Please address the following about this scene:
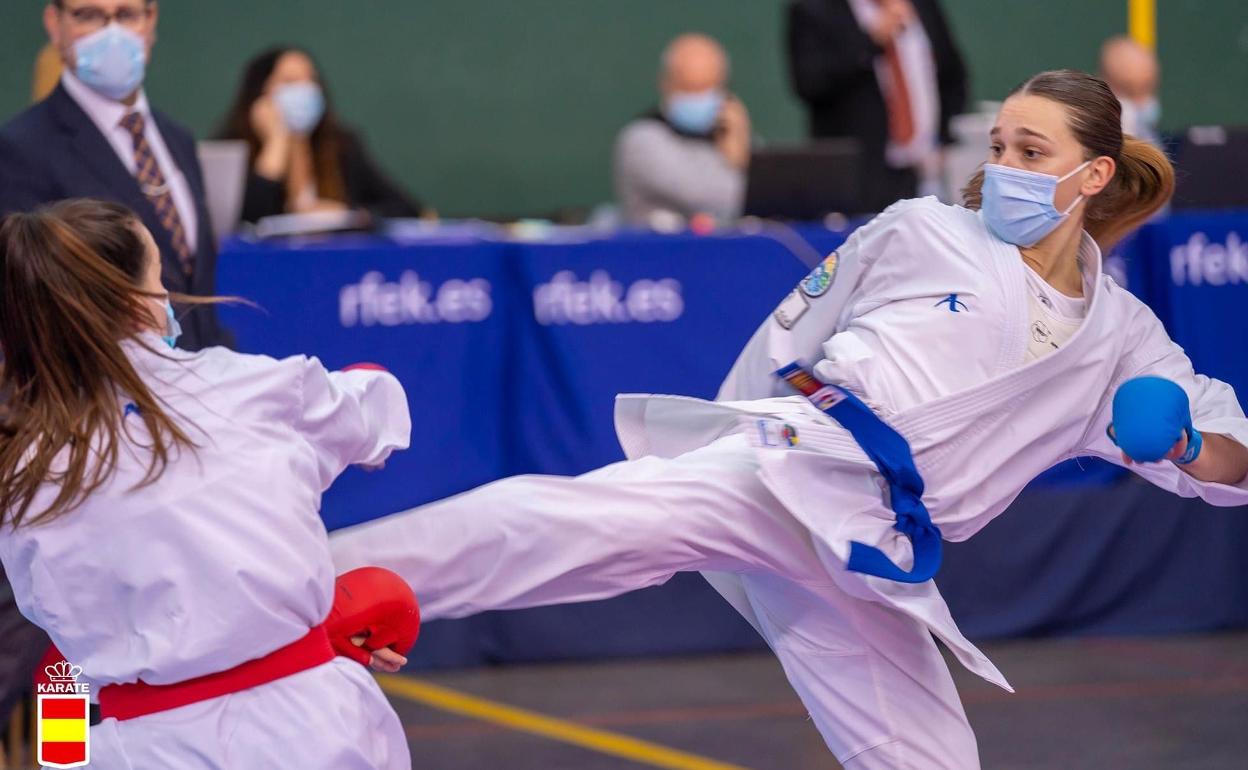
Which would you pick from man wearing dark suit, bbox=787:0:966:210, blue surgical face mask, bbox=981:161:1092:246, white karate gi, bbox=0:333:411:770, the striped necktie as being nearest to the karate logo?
white karate gi, bbox=0:333:411:770

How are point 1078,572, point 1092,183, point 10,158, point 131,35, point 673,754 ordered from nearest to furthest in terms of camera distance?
point 1092,183 → point 10,158 → point 131,35 → point 673,754 → point 1078,572

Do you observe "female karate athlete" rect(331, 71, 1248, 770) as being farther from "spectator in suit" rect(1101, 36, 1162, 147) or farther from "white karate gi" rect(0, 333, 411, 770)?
"spectator in suit" rect(1101, 36, 1162, 147)

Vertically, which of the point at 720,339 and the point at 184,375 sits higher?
the point at 184,375

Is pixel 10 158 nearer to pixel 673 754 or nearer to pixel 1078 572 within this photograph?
pixel 673 754

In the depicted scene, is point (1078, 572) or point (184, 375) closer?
point (184, 375)

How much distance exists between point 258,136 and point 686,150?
1.77m

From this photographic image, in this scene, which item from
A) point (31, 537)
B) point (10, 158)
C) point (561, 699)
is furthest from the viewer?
point (561, 699)

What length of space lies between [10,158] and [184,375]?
1.49 metres

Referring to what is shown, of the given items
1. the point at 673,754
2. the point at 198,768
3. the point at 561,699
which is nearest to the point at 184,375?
the point at 198,768

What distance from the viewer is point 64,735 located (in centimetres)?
→ 309

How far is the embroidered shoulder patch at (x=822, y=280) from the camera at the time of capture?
3.51m

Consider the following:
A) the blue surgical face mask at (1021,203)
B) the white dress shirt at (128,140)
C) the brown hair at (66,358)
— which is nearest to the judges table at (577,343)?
the white dress shirt at (128,140)

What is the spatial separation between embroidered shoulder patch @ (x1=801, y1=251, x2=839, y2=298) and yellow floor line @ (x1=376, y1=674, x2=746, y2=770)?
1643mm

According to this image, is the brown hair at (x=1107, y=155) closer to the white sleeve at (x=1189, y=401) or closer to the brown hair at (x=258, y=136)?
the white sleeve at (x=1189, y=401)
